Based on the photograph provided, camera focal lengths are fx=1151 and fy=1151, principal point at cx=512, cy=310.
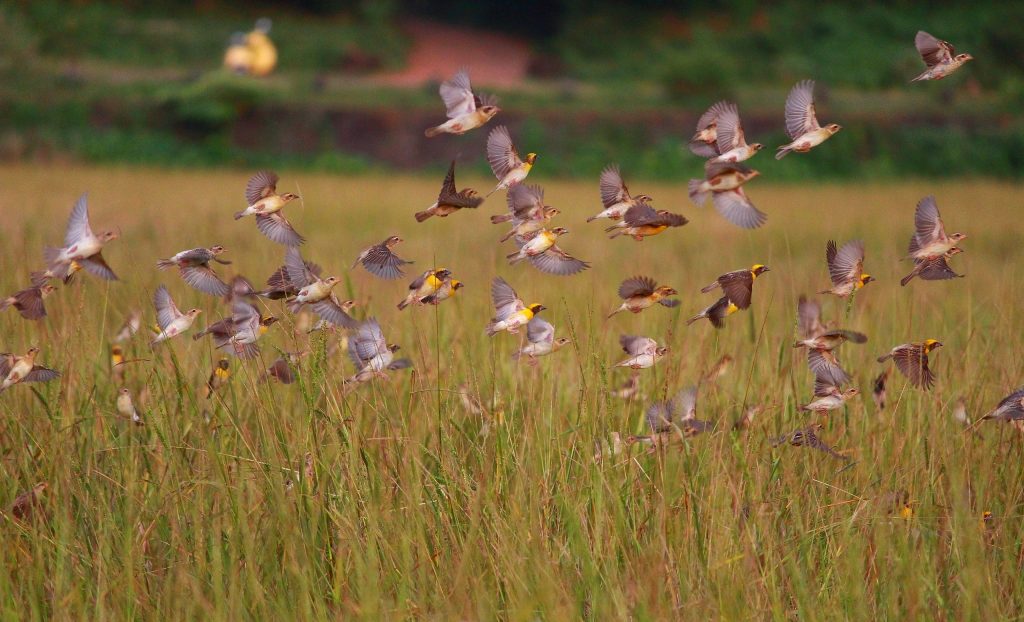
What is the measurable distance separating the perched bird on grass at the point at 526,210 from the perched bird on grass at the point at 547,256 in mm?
23

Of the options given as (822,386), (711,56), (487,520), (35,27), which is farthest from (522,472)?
(35,27)

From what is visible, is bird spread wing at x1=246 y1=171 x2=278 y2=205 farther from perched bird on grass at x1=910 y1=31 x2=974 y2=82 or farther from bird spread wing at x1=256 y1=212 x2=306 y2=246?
perched bird on grass at x1=910 y1=31 x2=974 y2=82

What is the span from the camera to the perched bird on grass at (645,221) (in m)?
1.99

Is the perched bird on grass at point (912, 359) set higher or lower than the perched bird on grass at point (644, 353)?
higher

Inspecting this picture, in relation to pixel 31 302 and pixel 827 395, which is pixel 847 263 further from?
pixel 31 302

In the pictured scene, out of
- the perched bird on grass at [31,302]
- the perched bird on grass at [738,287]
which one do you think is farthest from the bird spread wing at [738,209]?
the perched bird on grass at [31,302]

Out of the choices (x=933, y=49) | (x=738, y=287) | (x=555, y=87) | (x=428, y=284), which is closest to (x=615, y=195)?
(x=738, y=287)

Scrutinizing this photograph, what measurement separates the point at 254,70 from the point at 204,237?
444 inches

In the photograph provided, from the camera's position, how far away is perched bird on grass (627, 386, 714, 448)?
2496 mm

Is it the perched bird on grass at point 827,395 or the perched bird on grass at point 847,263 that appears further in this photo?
the perched bird on grass at point 827,395

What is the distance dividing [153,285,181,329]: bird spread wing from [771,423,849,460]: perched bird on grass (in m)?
1.32

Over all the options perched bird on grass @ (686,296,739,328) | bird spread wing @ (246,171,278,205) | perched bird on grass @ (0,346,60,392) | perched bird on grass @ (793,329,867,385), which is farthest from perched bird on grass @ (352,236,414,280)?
perched bird on grass @ (793,329,867,385)

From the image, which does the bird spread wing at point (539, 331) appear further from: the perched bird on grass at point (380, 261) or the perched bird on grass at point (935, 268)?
the perched bird on grass at point (935, 268)

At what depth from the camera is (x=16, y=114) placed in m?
15.3
